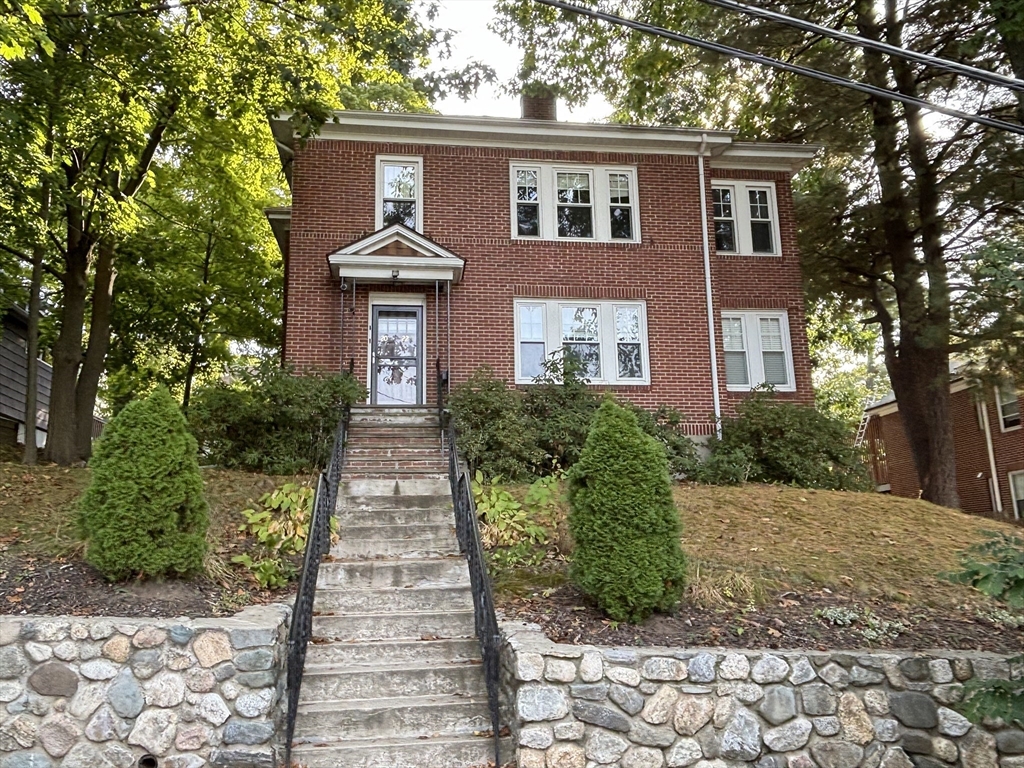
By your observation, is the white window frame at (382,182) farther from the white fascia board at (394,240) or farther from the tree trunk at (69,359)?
the tree trunk at (69,359)

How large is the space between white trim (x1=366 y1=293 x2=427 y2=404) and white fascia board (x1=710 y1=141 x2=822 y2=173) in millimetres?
6351

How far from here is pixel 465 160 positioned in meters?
13.8

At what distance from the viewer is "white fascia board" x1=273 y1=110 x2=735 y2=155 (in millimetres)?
13234

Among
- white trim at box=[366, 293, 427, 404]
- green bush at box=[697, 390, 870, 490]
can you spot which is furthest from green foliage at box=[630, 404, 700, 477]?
white trim at box=[366, 293, 427, 404]

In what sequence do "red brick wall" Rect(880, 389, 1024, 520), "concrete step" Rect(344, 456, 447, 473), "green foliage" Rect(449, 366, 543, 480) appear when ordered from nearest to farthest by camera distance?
"concrete step" Rect(344, 456, 447, 473), "green foliage" Rect(449, 366, 543, 480), "red brick wall" Rect(880, 389, 1024, 520)

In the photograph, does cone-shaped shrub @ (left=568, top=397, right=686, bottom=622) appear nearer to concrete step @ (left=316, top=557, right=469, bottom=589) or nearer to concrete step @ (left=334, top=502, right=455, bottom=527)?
concrete step @ (left=316, top=557, right=469, bottom=589)

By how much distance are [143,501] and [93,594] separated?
743mm

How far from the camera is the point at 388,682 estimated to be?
5.63 m

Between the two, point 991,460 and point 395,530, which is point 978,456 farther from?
point 395,530

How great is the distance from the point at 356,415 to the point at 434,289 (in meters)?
2.76

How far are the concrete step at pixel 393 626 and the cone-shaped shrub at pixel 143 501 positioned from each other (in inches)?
44.0

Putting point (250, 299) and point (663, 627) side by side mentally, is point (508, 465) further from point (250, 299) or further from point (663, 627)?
point (250, 299)

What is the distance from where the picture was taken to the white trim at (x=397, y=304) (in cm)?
1286

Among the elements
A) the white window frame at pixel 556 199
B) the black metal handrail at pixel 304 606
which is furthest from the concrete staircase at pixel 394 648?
the white window frame at pixel 556 199
